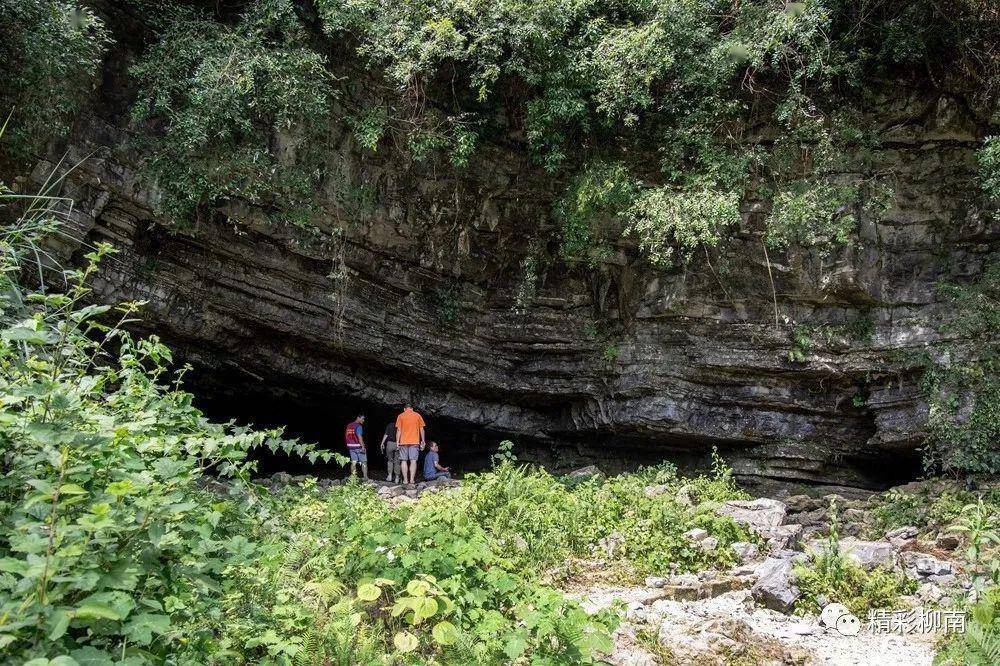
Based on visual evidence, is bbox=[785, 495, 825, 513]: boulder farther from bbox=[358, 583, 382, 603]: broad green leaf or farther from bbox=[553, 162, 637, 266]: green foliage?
bbox=[358, 583, 382, 603]: broad green leaf

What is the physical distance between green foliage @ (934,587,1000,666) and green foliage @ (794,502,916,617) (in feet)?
2.51

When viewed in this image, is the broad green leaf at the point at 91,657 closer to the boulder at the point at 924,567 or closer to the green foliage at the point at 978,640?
the green foliage at the point at 978,640

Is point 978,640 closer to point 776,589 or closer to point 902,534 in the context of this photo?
point 776,589

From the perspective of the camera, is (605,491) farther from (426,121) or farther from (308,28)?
(308,28)

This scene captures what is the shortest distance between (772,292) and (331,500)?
7782 mm

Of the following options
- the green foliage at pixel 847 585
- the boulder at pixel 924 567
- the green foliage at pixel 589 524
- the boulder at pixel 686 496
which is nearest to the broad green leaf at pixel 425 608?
the green foliage at pixel 589 524

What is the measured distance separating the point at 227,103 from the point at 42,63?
205 centimetres

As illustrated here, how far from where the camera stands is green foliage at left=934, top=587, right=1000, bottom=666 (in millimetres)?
3219

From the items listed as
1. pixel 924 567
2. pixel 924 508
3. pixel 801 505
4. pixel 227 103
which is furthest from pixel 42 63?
pixel 924 508

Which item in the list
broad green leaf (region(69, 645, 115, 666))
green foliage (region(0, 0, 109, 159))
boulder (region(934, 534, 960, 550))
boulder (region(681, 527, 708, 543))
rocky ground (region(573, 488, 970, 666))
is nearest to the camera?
broad green leaf (region(69, 645, 115, 666))

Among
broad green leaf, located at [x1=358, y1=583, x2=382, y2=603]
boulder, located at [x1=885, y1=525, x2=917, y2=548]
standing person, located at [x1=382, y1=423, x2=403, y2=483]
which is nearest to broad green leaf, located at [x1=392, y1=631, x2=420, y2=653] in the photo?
broad green leaf, located at [x1=358, y1=583, x2=382, y2=603]

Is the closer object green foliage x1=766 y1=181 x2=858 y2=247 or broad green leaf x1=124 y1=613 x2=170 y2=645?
broad green leaf x1=124 y1=613 x2=170 y2=645

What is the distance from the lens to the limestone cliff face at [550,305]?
969 centimetres

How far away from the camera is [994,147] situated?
8023 millimetres
